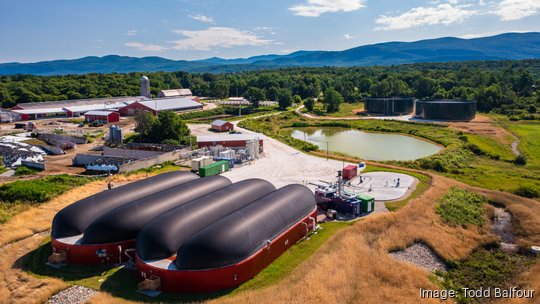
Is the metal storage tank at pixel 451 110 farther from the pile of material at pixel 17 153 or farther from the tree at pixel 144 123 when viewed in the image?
the pile of material at pixel 17 153

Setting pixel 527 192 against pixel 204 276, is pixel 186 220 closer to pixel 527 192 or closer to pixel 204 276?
pixel 204 276

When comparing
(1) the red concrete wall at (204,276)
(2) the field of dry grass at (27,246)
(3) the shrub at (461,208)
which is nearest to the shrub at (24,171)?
(2) the field of dry grass at (27,246)

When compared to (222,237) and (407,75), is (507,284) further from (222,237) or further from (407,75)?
(407,75)

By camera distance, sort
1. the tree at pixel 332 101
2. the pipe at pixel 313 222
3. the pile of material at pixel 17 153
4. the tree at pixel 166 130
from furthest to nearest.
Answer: the tree at pixel 332 101 < the tree at pixel 166 130 < the pile of material at pixel 17 153 < the pipe at pixel 313 222

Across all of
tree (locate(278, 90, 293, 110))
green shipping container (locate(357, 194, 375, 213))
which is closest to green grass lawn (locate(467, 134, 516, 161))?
green shipping container (locate(357, 194, 375, 213))

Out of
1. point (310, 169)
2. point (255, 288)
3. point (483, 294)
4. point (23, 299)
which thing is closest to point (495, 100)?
point (310, 169)
